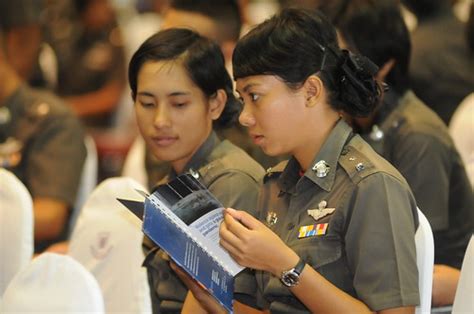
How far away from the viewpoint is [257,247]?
Answer: 212 cm

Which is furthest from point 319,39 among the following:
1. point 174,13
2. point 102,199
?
point 174,13

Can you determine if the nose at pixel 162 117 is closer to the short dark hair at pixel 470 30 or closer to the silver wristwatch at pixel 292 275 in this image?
the silver wristwatch at pixel 292 275

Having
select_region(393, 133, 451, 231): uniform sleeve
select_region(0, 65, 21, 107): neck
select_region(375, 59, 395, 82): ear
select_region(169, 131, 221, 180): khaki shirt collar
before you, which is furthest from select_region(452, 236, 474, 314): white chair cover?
select_region(0, 65, 21, 107): neck

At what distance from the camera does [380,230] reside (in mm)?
2145

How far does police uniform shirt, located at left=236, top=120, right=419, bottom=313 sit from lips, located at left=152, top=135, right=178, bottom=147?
0.41m

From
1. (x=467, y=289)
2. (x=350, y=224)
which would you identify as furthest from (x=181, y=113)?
(x=467, y=289)

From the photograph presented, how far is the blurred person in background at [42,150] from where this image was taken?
12.6 feet

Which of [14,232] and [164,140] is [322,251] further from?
[14,232]

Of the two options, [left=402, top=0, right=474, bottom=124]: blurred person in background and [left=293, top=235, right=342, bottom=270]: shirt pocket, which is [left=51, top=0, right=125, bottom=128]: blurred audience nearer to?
[left=402, top=0, right=474, bottom=124]: blurred person in background

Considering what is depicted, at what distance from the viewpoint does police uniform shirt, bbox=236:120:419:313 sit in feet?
7.03

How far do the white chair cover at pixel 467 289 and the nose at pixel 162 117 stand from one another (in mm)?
827

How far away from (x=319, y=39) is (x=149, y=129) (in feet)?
2.04

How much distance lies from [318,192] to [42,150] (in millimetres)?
1837

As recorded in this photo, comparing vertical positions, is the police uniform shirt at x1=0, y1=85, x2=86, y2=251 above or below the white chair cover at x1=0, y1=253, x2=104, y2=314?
below
